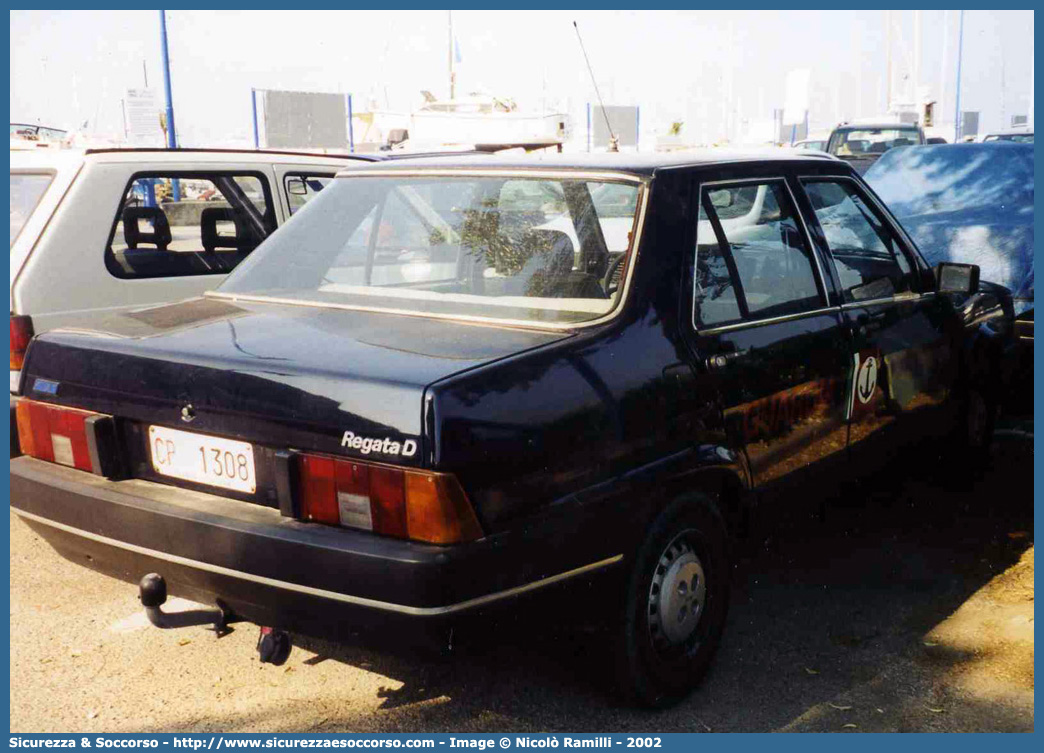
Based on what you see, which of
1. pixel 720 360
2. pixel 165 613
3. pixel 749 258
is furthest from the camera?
pixel 749 258

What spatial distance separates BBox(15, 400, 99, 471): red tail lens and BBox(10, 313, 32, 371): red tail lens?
1579 mm

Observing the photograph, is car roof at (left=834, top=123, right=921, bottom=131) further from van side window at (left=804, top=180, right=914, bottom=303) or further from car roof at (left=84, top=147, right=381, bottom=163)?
van side window at (left=804, top=180, right=914, bottom=303)

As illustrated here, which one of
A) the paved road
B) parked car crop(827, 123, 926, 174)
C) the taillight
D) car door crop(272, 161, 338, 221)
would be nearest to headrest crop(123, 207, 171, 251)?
car door crop(272, 161, 338, 221)

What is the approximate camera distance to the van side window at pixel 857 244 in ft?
14.0

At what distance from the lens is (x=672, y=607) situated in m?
3.35

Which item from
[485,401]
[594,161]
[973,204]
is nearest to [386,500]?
[485,401]

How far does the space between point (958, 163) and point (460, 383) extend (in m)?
7.35

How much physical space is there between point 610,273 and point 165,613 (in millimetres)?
1676

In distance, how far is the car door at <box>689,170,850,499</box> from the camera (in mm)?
3527

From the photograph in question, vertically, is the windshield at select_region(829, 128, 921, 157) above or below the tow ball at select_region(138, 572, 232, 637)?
above

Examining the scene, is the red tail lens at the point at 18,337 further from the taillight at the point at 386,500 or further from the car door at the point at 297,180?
the taillight at the point at 386,500

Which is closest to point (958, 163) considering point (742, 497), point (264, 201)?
point (264, 201)

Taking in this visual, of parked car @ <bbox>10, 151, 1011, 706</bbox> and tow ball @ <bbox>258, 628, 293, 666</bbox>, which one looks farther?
tow ball @ <bbox>258, 628, 293, 666</bbox>

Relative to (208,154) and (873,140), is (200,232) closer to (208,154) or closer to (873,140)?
(208,154)
